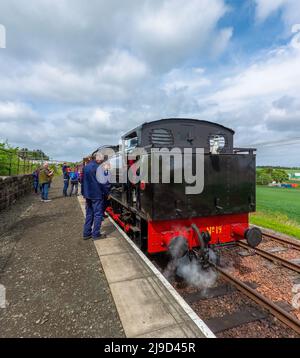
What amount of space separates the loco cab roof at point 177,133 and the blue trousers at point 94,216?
1735mm

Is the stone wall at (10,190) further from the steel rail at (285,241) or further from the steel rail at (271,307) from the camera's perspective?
the steel rail at (285,241)

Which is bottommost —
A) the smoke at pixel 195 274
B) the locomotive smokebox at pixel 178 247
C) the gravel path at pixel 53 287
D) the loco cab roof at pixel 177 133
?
the smoke at pixel 195 274

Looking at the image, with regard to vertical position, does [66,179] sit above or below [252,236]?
above

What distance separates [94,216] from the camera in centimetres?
531

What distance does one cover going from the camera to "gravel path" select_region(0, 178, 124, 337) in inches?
99.4

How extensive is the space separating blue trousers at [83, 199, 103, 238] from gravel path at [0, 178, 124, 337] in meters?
0.29

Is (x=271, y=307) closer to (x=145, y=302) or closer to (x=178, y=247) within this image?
(x=178, y=247)

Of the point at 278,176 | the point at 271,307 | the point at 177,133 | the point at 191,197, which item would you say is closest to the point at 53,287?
the point at 191,197

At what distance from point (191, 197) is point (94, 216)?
2424 mm

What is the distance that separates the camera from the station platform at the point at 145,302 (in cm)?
241

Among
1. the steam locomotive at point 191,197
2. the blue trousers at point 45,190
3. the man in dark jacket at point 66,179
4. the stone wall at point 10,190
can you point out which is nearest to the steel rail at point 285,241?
the steam locomotive at point 191,197

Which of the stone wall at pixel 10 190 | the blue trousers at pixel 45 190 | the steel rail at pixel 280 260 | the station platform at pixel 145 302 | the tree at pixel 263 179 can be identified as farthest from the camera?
the tree at pixel 263 179
